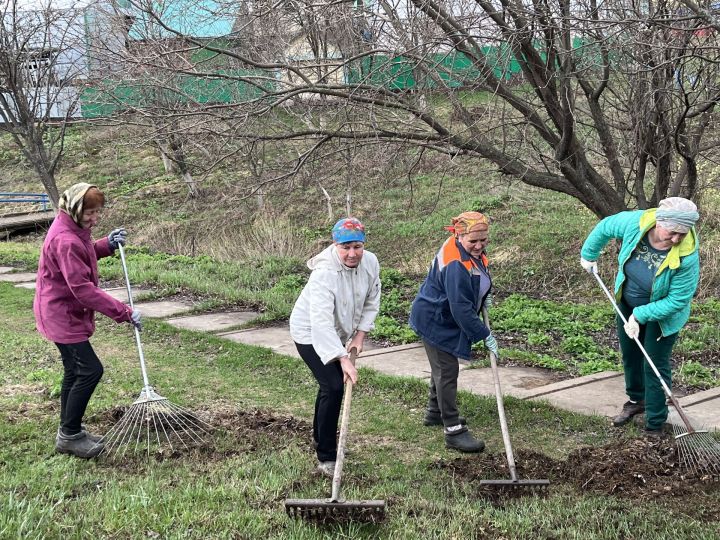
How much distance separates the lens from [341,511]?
3492 mm

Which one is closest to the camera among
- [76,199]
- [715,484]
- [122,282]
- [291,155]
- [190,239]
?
[715,484]

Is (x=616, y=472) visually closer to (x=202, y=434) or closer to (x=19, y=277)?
(x=202, y=434)

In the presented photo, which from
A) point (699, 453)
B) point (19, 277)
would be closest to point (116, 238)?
point (699, 453)

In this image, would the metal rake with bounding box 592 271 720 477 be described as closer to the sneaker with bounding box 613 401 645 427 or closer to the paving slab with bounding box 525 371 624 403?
the sneaker with bounding box 613 401 645 427

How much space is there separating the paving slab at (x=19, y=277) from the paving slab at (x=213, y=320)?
16.5 ft

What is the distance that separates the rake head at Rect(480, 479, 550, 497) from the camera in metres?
3.96

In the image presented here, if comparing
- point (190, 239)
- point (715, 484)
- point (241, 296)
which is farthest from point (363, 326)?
point (190, 239)

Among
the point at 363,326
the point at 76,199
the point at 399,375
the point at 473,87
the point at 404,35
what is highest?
the point at 404,35

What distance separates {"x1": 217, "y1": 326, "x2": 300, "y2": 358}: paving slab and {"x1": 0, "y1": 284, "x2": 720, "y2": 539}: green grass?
92cm

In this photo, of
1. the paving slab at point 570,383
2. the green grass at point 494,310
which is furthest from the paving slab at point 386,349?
the paving slab at point 570,383

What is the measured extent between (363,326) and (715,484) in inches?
84.4

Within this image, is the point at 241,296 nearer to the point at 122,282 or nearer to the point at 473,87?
the point at 122,282

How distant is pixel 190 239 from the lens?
17672mm

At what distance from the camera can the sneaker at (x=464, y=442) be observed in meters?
4.73
